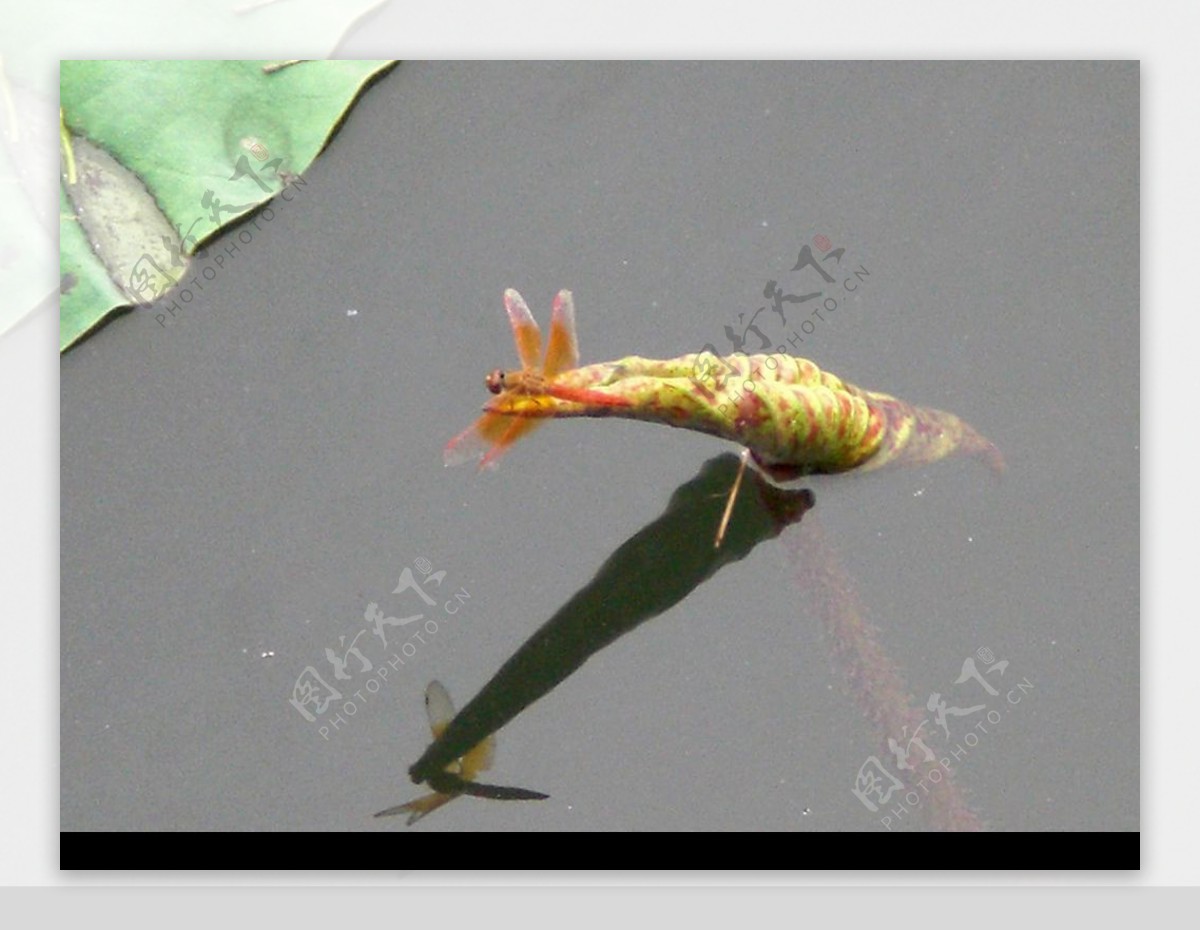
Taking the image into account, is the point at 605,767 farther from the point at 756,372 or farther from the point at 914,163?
the point at 914,163

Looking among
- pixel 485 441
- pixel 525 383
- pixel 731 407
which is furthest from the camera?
pixel 485 441

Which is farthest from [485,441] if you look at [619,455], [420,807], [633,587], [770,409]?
[420,807]

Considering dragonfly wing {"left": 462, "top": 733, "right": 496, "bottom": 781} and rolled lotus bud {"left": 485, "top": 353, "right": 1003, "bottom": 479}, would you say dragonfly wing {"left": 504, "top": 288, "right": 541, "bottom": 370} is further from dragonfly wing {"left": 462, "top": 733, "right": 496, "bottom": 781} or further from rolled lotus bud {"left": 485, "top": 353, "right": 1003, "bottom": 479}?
dragonfly wing {"left": 462, "top": 733, "right": 496, "bottom": 781}

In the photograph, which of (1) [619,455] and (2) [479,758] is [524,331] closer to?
(1) [619,455]

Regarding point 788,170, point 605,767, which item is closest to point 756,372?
point 788,170

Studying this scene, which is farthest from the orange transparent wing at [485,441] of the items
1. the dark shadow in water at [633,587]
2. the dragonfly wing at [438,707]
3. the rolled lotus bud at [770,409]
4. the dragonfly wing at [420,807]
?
the dragonfly wing at [420,807]

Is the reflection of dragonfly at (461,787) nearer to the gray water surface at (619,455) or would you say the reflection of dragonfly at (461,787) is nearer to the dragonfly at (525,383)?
the gray water surface at (619,455)
